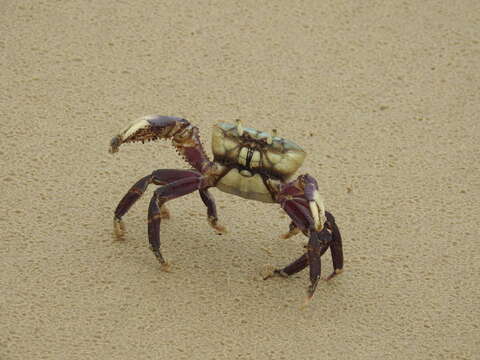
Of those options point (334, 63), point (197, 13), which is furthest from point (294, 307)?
point (197, 13)

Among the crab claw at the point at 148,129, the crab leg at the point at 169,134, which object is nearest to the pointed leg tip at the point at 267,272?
the crab leg at the point at 169,134

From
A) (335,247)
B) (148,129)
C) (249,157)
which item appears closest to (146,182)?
(148,129)

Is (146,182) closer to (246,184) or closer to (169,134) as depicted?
(169,134)

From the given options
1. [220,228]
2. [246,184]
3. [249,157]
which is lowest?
[220,228]

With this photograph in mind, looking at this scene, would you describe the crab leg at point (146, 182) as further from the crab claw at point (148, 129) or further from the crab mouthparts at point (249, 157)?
the crab mouthparts at point (249, 157)

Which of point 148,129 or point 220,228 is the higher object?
point 148,129

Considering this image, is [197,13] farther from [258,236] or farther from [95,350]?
[95,350]

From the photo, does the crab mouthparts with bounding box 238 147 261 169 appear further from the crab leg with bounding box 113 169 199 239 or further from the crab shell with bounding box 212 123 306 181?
the crab leg with bounding box 113 169 199 239
